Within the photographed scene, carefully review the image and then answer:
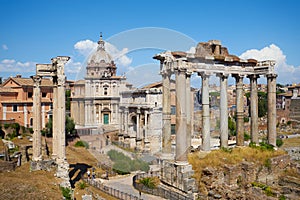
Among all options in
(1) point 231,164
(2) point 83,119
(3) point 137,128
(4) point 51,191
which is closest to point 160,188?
(1) point 231,164

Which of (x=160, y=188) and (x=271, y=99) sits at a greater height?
(x=271, y=99)

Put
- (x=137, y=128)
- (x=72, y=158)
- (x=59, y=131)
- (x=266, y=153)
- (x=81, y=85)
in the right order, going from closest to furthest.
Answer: (x=59, y=131)
(x=266, y=153)
(x=72, y=158)
(x=137, y=128)
(x=81, y=85)

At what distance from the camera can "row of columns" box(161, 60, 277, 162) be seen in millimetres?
15328

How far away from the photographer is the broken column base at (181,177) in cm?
1466

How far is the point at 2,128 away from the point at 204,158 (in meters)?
27.4

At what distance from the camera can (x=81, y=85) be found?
44.1m

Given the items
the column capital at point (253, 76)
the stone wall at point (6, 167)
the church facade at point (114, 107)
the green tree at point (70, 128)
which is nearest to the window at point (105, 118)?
the church facade at point (114, 107)

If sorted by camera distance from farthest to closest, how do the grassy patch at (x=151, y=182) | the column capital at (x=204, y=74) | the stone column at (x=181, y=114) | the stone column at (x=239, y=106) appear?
the stone column at (x=239, y=106) → the column capital at (x=204, y=74) → the grassy patch at (x=151, y=182) → the stone column at (x=181, y=114)

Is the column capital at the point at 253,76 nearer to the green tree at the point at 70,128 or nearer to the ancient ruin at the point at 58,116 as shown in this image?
the ancient ruin at the point at 58,116

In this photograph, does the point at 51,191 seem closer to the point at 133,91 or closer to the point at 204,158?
the point at 204,158

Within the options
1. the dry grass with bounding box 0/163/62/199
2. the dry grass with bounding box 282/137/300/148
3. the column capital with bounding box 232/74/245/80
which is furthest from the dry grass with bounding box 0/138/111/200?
the dry grass with bounding box 282/137/300/148

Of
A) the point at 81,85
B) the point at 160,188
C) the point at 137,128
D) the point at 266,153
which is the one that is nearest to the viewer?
the point at 160,188

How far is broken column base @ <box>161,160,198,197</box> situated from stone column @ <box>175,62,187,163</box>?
0.34 m

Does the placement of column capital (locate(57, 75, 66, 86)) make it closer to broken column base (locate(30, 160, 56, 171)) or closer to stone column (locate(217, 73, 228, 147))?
broken column base (locate(30, 160, 56, 171))
